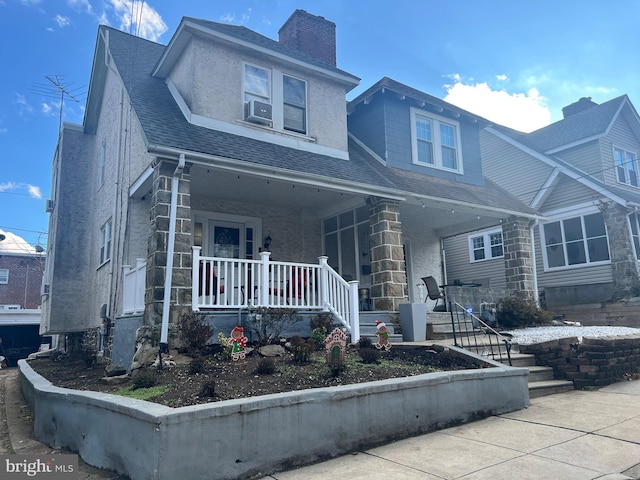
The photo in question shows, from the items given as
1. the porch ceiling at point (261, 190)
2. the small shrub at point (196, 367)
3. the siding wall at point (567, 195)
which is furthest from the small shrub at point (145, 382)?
the siding wall at point (567, 195)

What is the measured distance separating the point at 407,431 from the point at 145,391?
2930mm

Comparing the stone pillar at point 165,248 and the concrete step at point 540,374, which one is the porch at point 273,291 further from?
the concrete step at point 540,374

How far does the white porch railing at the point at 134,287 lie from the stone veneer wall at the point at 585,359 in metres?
6.60

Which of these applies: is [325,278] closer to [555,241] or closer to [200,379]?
[200,379]

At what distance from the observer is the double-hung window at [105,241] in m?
10.9

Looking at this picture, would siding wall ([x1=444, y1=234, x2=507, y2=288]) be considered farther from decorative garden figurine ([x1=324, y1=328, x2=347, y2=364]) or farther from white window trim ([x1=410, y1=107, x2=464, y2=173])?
decorative garden figurine ([x1=324, y1=328, x2=347, y2=364])

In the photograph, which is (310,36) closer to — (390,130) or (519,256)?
(390,130)

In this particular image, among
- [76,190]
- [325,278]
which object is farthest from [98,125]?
[325,278]

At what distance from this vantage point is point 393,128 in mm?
12367

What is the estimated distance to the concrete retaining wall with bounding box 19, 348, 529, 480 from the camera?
3.67 meters

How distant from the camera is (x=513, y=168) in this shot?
19.1 metres

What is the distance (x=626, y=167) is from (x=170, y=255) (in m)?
18.6

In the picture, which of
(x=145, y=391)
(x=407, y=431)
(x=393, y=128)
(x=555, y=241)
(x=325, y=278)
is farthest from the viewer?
(x=555, y=241)

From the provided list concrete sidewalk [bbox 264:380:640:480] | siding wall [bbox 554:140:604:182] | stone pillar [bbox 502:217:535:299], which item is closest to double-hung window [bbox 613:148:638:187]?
siding wall [bbox 554:140:604:182]
